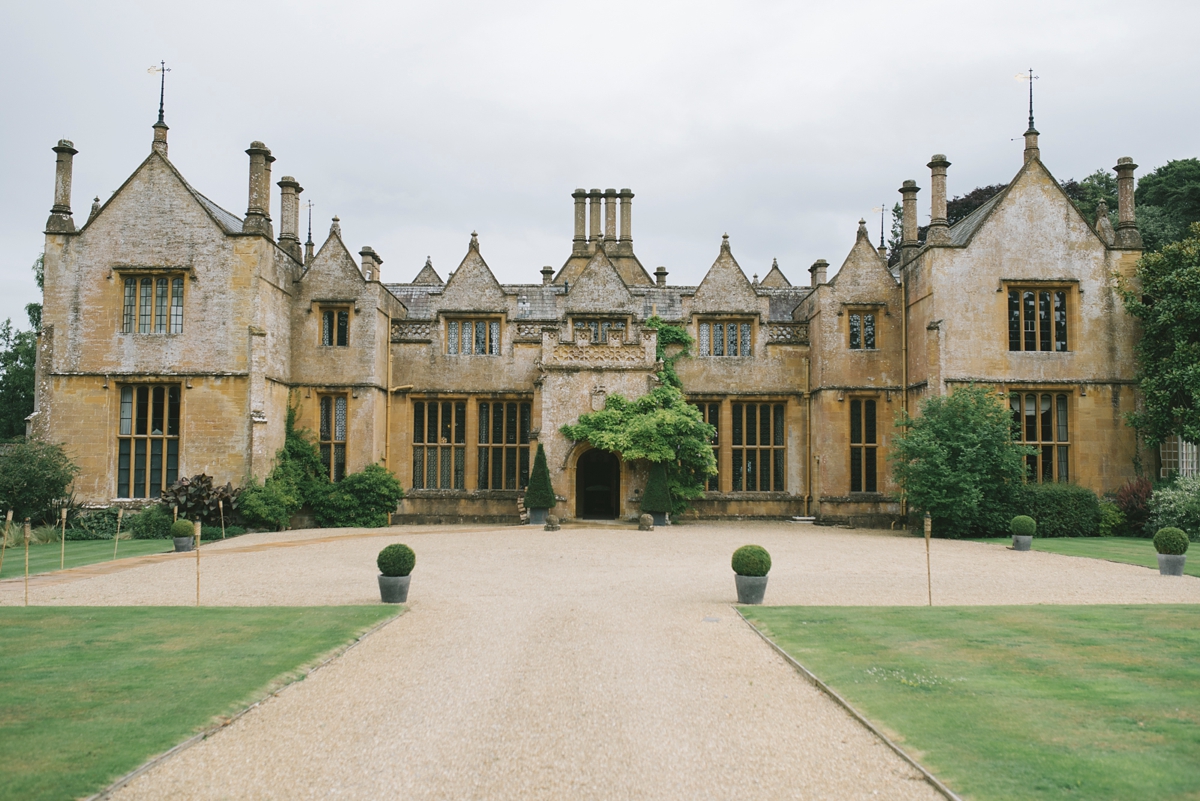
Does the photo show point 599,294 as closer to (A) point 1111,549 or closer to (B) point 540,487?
(B) point 540,487

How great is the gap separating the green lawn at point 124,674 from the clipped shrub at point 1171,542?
13020mm

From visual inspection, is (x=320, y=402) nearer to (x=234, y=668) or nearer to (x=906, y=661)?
(x=234, y=668)

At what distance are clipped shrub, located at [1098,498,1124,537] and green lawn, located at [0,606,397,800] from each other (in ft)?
66.4

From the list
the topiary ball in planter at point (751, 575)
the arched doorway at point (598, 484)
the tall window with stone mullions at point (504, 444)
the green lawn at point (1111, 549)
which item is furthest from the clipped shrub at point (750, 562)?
the arched doorway at point (598, 484)

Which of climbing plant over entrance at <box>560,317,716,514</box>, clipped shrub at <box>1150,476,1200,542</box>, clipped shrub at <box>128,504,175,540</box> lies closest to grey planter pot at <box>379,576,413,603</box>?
clipped shrub at <box>128,504,175,540</box>

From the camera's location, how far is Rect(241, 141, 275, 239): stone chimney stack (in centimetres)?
2444

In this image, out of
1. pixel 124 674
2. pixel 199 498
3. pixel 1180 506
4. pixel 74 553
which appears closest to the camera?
pixel 124 674

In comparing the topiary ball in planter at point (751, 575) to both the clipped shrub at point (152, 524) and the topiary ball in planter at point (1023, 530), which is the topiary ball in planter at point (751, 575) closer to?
the topiary ball in planter at point (1023, 530)

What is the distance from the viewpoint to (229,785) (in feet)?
18.1

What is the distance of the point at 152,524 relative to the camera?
2159cm

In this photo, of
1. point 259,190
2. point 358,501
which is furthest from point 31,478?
point 259,190

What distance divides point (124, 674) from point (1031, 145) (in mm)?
26843

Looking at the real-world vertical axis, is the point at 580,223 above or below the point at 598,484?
above

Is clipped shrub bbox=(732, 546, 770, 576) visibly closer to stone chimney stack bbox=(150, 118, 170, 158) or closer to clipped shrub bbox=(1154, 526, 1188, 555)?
clipped shrub bbox=(1154, 526, 1188, 555)
